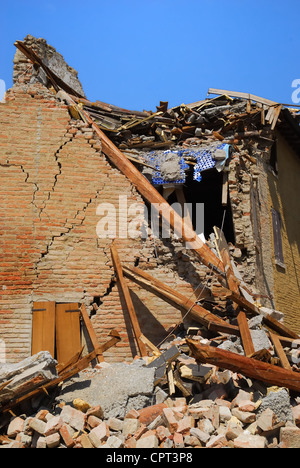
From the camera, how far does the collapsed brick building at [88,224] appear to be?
29.2 ft

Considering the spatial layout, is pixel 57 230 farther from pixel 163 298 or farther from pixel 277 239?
pixel 277 239

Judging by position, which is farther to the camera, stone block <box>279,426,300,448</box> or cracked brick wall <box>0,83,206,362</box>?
cracked brick wall <box>0,83,206,362</box>

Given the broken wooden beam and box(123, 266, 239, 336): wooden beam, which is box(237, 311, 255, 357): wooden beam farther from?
the broken wooden beam

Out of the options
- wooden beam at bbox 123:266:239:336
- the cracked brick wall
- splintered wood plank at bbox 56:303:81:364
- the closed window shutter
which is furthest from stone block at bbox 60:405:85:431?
the closed window shutter

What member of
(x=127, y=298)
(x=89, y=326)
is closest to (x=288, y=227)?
(x=127, y=298)

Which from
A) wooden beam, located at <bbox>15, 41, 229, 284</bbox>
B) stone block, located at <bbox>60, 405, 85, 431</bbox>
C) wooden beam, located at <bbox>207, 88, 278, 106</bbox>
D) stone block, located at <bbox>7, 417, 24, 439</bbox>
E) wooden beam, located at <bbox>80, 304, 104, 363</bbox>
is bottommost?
stone block, located at <bbox>7, 417, 24, 439</bbox>

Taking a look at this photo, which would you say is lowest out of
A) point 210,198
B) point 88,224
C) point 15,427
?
point 15,427

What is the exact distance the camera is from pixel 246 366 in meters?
6.80

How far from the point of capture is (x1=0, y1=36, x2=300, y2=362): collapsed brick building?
8.90m

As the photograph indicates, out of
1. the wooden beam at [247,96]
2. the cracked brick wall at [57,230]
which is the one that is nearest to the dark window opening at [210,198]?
the wooden beam at [247,96]

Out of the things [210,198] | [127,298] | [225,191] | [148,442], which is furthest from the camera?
[210,198]

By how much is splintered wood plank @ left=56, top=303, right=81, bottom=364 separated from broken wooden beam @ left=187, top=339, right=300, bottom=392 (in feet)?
9.01

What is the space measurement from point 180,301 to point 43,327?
8.19 feet

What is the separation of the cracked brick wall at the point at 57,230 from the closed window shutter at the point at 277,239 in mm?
4003
